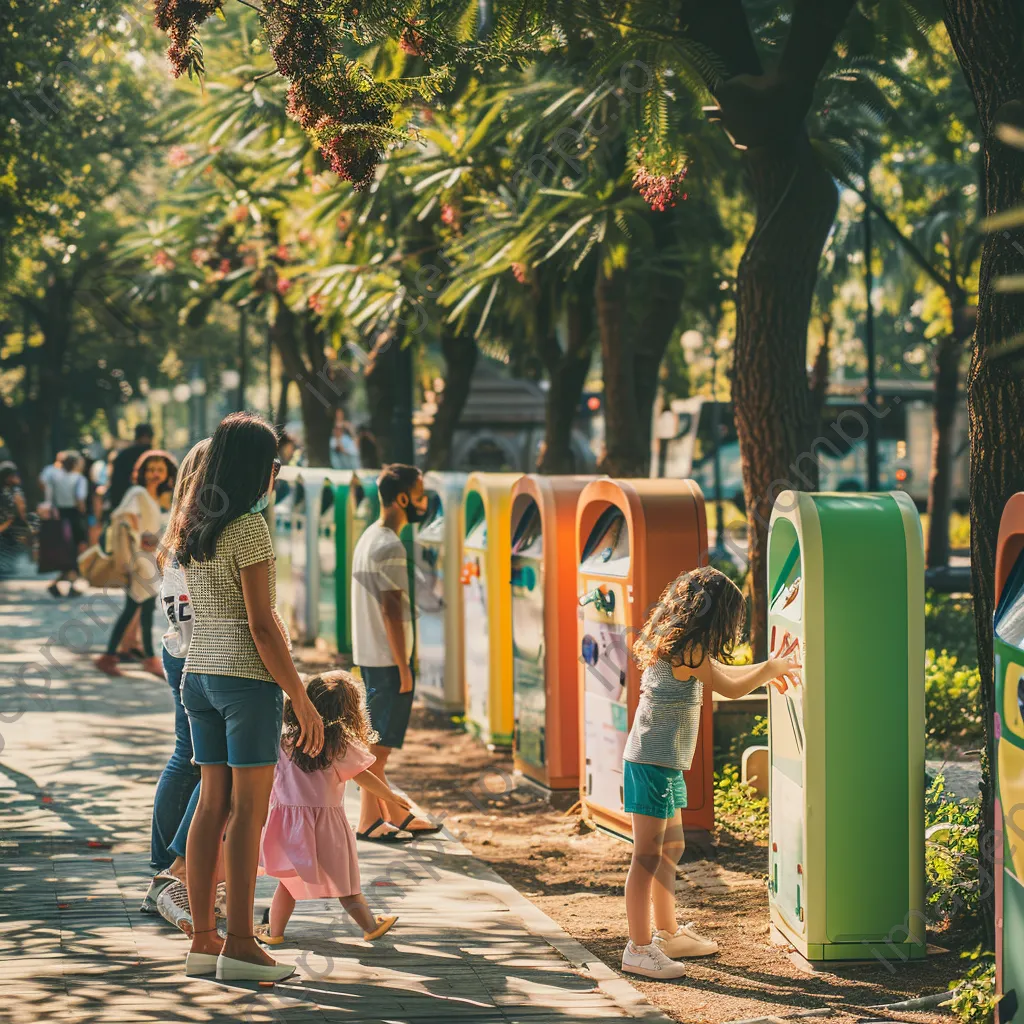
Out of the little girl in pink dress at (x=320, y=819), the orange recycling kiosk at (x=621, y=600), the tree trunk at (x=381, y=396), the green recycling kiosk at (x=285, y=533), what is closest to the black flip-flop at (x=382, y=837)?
the orange recycling kiosk at (x=621, y=600)

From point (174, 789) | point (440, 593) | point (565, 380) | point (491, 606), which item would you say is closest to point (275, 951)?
point (174, 789)

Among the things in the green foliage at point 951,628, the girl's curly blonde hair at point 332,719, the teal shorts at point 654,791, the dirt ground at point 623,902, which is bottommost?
the dirt ground at point 623,902

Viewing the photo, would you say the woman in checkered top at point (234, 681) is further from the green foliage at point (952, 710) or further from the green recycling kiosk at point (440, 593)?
the green recycling kiosk at point (440, 593)

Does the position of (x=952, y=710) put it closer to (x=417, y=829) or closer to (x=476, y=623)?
(x=476, y=623)

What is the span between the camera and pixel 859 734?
495cm

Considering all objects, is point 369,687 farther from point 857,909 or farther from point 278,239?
point 278,239

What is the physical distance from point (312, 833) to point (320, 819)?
0.20 feet

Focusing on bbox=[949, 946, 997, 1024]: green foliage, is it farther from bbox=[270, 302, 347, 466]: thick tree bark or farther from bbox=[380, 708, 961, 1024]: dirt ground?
bbox=[270, 302, 347, 466]: thick tree bark

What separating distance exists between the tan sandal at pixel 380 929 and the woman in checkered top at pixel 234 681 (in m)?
0.55

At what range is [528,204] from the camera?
1004 cm

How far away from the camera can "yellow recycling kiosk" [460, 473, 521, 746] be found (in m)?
8.98

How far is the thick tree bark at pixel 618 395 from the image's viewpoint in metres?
11.7

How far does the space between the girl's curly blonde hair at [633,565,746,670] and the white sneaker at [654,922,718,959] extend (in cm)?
94

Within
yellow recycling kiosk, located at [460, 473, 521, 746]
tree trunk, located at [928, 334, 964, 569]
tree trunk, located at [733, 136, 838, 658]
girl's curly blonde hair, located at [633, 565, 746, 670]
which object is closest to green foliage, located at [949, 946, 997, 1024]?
girl's curly blonde hair, located at [633, 565, 746, 670]
